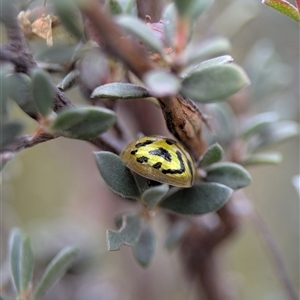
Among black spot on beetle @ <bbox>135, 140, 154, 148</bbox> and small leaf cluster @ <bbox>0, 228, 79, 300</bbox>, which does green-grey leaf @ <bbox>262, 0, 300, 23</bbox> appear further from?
small leaf cluster @ <bbox>0, 228, 79, 300</bbox>

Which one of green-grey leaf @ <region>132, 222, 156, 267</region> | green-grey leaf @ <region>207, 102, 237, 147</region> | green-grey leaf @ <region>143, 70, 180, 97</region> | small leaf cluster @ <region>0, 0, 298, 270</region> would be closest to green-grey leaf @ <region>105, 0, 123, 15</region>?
small leaf cluster @ <region>0, 0, 298, 270</region>

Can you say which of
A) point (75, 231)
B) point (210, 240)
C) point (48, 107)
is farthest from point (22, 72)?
point (75, 231)

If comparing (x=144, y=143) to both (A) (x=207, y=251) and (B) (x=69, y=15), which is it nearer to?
(B) (x=69, y=15)

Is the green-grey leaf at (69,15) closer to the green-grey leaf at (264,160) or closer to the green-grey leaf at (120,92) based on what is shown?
the green-grey leaf at (120,92)

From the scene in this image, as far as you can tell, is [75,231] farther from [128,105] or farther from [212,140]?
[212,140]

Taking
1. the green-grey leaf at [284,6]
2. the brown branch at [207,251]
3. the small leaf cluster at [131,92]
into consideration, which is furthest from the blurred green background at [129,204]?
the green-grey leaf at [284,6]

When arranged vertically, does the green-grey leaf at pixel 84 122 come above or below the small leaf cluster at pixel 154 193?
above
